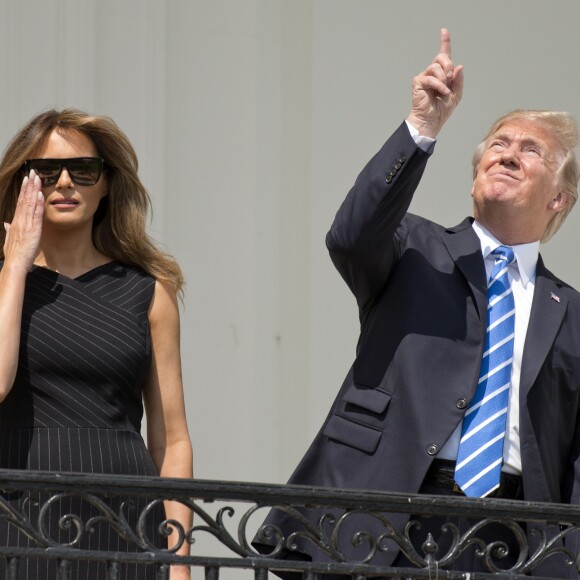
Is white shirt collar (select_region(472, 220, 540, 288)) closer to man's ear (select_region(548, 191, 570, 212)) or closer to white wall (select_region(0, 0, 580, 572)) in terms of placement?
man's ear (select_region(548, 191, 570, 212))

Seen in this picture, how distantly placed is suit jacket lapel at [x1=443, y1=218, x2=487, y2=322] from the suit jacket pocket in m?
0.41

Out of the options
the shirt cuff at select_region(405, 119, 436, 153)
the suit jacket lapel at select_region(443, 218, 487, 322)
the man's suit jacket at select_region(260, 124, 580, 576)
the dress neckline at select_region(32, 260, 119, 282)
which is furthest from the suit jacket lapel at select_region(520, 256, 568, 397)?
the dress neckline at select_region(32, 260, 119, 282)

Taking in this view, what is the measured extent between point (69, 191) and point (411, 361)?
98 cm

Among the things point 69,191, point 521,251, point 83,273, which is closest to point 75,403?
point 83,273

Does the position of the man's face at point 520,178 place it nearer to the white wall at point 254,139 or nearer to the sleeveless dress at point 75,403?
the sleeveless dress at point 75,403

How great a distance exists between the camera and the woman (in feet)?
13.2

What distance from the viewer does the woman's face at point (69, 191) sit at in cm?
422

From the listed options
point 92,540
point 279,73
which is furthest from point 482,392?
point 279,73

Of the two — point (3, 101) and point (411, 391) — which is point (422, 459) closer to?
point (411, 391)

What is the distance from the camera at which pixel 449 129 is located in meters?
6.32

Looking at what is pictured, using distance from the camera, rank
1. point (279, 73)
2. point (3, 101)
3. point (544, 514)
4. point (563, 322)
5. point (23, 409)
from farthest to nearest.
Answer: point (279, 73)
point (3, 101)
point (563, 322)
point (23, 409)
point (544, 514)

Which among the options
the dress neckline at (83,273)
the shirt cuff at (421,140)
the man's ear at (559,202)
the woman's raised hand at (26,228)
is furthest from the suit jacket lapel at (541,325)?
the woman's raised hand at (26,228)

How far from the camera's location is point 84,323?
4156mm

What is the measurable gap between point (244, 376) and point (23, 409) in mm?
2010
